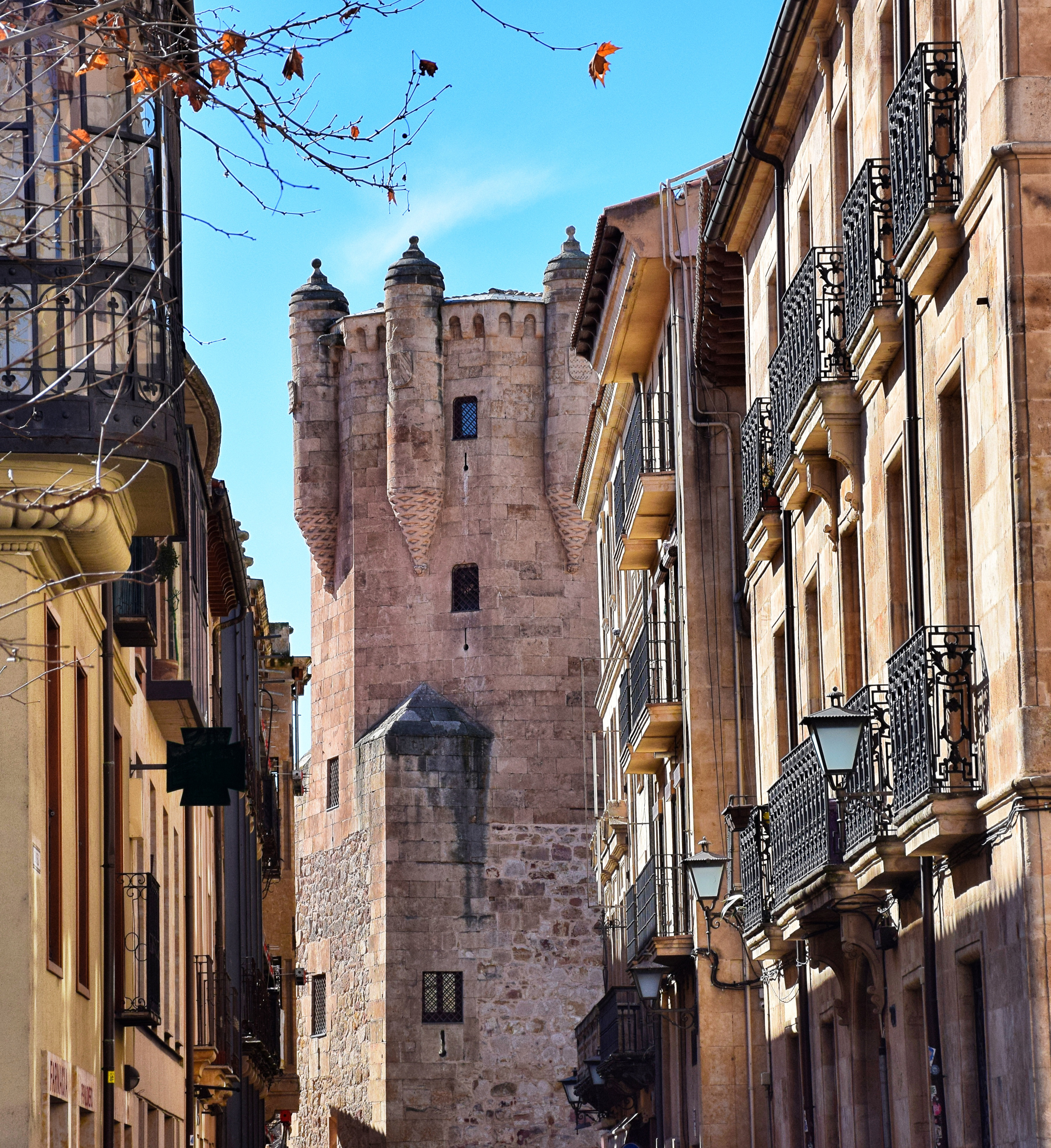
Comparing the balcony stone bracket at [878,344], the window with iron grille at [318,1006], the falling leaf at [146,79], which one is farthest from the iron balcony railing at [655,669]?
the window with iron grille at [318,1006]

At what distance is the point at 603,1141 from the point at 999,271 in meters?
29.1

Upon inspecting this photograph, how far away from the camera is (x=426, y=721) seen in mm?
46906

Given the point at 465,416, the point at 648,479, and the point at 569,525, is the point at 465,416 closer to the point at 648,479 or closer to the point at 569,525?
the point at 569,525

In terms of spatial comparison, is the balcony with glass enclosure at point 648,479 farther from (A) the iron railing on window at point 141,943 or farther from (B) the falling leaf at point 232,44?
(B) the falling leaf at point 232,44

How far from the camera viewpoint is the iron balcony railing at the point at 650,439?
26641mm

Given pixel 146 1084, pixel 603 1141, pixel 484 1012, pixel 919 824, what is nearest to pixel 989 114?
pixel 919 824

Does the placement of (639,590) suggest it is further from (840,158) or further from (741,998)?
(840,158)

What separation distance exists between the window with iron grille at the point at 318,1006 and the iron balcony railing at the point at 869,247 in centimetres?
3597

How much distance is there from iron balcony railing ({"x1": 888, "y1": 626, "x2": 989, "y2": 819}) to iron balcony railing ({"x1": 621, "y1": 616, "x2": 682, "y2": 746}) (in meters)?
13.0

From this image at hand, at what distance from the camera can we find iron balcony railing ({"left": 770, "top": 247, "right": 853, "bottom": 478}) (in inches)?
630

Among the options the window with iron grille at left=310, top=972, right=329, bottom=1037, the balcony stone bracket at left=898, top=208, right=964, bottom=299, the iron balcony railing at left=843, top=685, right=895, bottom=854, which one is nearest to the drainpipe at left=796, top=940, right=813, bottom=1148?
the iron balcony railing at left=843, top=685, right=895, bottom=854

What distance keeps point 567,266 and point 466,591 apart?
7554 millimetres

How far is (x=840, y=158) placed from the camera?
17.1m

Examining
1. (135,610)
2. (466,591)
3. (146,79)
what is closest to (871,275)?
(135,610)
